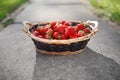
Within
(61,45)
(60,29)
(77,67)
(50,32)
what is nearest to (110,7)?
(60,29)

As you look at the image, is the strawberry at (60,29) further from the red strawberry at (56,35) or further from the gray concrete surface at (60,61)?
the gray concrete surface at (60,61)

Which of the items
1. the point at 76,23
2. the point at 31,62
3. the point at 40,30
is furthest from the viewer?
the point at 76,23

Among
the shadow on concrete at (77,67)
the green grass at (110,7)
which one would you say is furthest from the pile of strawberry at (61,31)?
the green grass at (110,7)

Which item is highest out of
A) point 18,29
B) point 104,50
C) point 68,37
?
point 68,37

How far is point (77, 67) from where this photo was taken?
5797 mm

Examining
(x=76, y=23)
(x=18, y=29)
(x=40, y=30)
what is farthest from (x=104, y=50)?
(x=18, y=29)

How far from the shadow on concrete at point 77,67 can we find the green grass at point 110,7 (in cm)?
326

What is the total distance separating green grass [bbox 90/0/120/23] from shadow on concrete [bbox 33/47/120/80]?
3.26 metres

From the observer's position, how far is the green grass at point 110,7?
31.4 feet

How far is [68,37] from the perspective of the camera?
6.25 m

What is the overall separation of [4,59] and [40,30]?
102 centimetres

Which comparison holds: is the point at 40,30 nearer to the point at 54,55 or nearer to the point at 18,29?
the point at 54,55

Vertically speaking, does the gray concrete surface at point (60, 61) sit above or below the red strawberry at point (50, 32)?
below

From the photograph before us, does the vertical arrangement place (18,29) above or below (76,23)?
below
